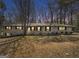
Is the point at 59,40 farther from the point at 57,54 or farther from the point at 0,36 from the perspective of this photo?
the point at 0,36

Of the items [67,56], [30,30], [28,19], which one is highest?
[28,19]

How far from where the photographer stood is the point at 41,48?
217 centimetres

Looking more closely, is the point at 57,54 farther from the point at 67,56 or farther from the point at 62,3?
the point at 62,3

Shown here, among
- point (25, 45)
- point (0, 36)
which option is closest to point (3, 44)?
point (0, 36)

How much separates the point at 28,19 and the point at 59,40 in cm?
46

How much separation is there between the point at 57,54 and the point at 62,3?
63 cm

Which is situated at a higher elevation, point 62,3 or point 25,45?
point 62,3

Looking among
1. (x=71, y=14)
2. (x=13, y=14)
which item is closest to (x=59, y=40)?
(x=71, y=14)

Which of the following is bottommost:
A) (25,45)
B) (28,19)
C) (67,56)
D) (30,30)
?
(67,56)

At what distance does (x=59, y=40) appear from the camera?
2.19m

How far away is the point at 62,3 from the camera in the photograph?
217 centimetres

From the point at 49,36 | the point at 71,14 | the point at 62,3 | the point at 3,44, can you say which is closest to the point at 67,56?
the point at 49,36

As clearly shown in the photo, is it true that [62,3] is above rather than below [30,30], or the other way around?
above

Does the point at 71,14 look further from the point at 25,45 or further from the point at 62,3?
the point at 25,45
